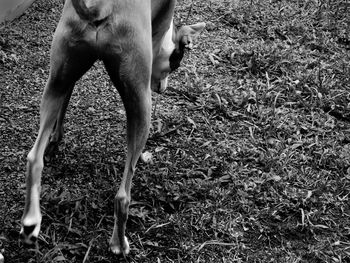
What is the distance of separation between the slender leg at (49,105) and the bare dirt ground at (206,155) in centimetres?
32

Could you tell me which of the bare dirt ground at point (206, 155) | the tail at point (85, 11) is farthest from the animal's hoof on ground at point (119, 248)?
the tail at point (85, 11)

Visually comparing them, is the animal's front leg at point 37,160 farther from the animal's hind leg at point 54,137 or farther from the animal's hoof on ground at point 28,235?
the animal's hind leg at point 54,137

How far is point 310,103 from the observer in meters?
5.44

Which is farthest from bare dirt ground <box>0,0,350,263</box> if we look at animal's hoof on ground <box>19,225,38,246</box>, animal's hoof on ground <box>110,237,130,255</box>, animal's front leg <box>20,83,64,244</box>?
animal's front leg <box>20,83,64,244</box>

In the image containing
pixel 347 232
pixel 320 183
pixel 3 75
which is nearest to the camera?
pixel 347 232

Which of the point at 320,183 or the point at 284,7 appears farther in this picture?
the point at 284,7

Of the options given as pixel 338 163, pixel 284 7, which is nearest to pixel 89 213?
pixel 338 163

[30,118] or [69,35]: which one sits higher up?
[69,35]

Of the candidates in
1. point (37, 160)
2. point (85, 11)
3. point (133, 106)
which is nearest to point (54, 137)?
point (37, 160)

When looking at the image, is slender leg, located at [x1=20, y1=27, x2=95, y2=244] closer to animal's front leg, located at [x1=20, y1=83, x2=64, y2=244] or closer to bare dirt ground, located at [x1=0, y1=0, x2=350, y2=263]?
animal's front leg, located at [x1=20, y1=83, x2=64, y2=244]

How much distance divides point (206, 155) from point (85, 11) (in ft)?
6.44

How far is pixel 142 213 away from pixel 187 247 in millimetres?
365

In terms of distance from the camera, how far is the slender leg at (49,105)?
3141 millimetres

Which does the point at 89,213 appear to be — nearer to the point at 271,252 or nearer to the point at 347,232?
the point at 271,252
